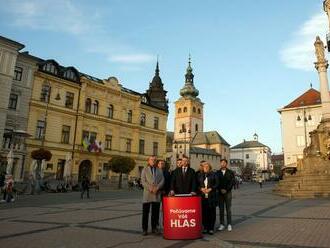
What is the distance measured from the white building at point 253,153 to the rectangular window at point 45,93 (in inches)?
4444

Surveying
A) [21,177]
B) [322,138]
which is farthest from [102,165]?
[322,138]

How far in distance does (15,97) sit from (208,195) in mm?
33884

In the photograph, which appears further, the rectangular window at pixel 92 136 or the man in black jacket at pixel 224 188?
the rectangular window at pixel 92 136

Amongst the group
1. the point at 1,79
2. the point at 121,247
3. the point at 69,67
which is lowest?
the point at 121,247

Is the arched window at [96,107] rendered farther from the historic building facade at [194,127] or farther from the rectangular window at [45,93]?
the historic building facade at [194,127]

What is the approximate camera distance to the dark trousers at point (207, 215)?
352 inches

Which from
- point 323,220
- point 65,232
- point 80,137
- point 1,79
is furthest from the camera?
point 80,137

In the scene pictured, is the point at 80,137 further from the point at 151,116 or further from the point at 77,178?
the point at 151,116

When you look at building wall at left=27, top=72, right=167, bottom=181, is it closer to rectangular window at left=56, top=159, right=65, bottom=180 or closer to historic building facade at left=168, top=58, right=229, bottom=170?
rectangular window at left=56, top=159, right=65, bottom=180

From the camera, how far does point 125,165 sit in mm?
41219

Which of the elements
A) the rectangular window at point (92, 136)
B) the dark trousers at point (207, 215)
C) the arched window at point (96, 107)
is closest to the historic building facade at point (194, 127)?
the arched window at point (96, 107)

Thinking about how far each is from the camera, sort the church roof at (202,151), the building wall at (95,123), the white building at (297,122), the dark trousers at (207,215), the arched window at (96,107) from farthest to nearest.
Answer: the church roof at (202,151) → the white building at (297,122) → the arched window at (96,107) → the building wall at (95,123) → the dark trousers at (207,215)

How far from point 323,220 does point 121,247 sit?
23.2ft

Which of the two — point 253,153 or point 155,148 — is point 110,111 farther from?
point 253,153
